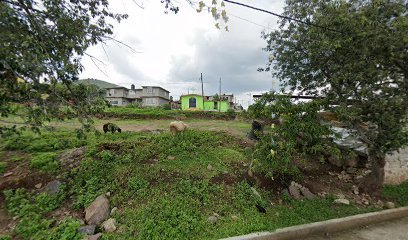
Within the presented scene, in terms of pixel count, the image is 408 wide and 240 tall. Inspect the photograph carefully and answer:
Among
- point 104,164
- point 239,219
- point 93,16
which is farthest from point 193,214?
point 93,16

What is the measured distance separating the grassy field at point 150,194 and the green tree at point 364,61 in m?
1.69

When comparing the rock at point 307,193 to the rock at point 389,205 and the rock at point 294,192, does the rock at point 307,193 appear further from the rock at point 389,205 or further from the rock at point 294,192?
the rock at point 389,205

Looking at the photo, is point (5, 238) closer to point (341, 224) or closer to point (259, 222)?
point (259, 222)

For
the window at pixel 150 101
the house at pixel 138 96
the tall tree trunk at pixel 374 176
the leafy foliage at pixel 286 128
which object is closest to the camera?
the leafy foliage at pixel 286 128

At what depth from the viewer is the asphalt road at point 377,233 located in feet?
11.7

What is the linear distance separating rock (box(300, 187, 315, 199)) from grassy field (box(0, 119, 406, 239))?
0.41ft

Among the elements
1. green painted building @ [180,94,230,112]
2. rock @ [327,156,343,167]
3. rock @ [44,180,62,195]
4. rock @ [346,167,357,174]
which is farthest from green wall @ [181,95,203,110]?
rock @ [44,180,62,195]

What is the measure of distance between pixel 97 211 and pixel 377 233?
189 inches

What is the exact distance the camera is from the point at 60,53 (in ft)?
10.1

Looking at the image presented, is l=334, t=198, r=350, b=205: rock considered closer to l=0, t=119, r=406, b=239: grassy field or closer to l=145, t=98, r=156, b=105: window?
l=0, t=119, r=406, b=239: grassy field

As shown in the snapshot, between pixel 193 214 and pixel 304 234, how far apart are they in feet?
6.04

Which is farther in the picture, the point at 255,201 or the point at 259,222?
the point at 255,201

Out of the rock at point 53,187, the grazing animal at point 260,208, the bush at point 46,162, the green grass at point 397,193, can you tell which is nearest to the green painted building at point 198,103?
the green grass at point 397,193

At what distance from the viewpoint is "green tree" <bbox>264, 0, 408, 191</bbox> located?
4117 mm
